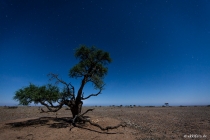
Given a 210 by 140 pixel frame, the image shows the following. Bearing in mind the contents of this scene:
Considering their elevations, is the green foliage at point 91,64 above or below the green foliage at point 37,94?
above

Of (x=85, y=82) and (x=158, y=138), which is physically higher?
(x=85, y=82)

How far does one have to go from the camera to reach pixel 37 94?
50.2 ft

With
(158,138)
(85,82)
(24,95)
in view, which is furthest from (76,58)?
(158,138)

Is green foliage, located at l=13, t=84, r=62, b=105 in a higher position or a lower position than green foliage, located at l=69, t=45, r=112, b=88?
lower

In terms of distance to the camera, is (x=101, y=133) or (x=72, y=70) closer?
(x=101, y=133)

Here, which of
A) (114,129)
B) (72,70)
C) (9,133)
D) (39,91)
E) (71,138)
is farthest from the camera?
(72,70)

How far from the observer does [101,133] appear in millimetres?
13109

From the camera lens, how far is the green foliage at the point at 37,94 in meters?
15.1

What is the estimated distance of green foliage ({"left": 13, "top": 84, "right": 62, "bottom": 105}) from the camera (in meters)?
15.1

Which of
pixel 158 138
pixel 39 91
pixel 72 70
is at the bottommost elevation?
pixel 158 138

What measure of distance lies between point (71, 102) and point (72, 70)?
14.7 ft

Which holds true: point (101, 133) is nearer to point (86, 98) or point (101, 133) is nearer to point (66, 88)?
point (86, 98)

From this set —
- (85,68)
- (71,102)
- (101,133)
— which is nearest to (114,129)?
(101,133)

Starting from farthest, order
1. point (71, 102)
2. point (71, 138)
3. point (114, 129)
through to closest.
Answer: point (71, 102), point (114, 129), point (71, 138)
